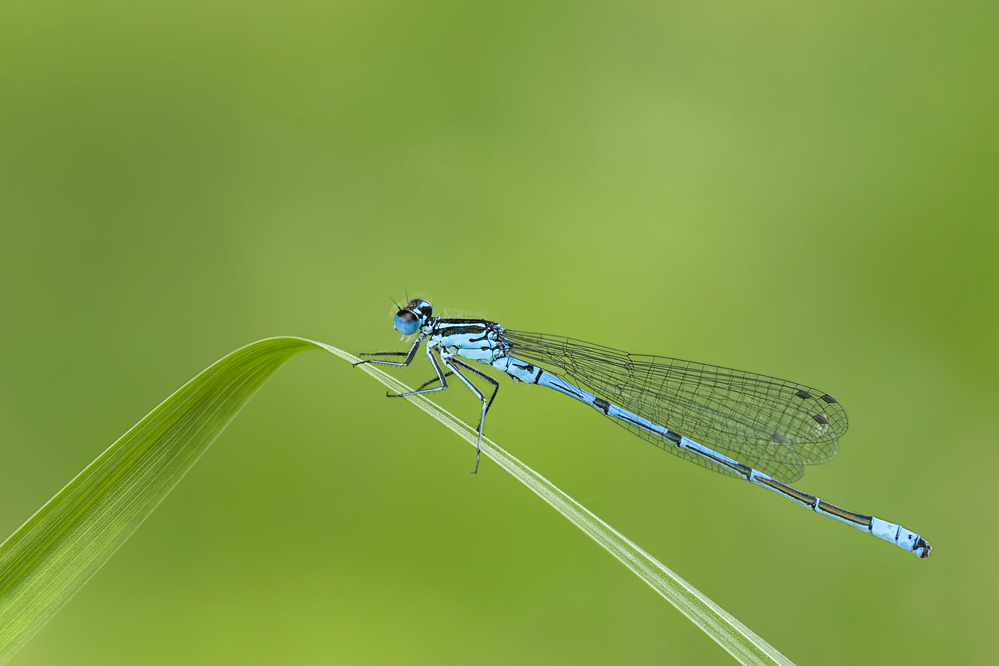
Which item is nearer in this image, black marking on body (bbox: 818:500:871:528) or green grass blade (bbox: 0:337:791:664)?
green grass blade (bbox: 0:337:791:664)

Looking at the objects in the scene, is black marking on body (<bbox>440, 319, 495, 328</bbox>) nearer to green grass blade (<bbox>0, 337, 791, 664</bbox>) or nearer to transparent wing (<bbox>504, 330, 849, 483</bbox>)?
transparent wing (<bbox>504, 330, 849, 483</bbox>)

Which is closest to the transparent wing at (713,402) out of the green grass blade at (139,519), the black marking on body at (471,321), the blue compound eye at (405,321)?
the black marking on body at (471,321)

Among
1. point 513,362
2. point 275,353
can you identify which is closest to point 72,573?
point 275,353

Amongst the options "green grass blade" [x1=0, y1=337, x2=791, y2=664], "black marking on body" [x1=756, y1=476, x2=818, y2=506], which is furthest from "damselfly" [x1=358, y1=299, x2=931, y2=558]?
"green grass blade" [x1=0, y1=337, x2=791, y2=664]

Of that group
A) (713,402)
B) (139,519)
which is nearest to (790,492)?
(713,402)

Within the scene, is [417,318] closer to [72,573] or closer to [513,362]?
[513,362]

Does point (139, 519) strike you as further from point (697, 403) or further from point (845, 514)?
point (845, 514)

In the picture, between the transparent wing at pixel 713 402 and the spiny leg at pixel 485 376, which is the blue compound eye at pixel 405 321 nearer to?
the spiny leg at pixel 485 376
